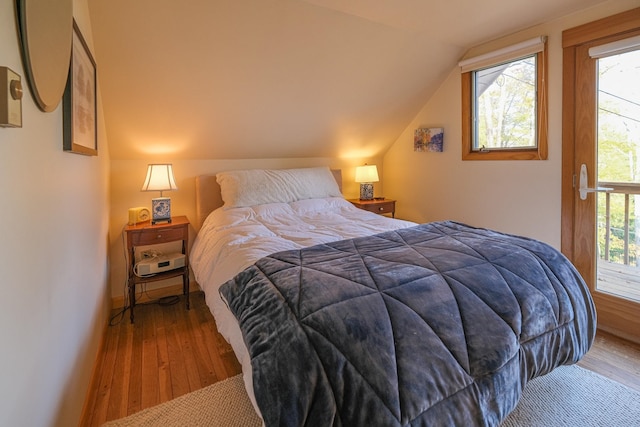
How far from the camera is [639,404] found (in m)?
1.65

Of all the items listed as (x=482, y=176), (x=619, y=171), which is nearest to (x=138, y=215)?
(x=482, y=176)

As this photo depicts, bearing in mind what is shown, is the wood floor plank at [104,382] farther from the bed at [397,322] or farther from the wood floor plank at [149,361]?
the bed at [397,322]

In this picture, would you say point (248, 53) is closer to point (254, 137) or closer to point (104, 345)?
point (254, 137)

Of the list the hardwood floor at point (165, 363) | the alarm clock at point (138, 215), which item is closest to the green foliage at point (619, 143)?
the hardwood floor at point (165, 363)

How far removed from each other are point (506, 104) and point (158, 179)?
312cm

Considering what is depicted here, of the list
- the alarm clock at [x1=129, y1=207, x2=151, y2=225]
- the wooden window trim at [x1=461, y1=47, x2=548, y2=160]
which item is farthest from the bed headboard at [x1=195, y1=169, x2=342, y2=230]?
the wooden window trim at [x1=461, y1=47, x2=548, y2=160]

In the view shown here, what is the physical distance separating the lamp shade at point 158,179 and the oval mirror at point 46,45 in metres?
1.48

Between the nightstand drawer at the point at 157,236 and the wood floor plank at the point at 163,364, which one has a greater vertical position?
the nightstand drawer at the point at 157,236

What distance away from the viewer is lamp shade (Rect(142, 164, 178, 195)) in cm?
272

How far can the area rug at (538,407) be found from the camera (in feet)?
5.17

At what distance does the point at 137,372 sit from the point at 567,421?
229 centimetres

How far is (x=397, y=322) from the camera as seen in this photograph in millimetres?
1144

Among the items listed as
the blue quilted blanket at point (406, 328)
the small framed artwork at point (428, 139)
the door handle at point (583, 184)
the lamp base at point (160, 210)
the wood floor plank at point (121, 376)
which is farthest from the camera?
the small framed artwork at point (428, 139)

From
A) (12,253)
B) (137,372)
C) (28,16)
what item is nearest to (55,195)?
(12,253)
